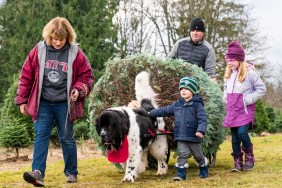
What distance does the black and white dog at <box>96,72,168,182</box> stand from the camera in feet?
20.4

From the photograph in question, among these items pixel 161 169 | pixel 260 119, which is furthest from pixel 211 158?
pixel 260 119

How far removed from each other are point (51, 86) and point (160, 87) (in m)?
1.93

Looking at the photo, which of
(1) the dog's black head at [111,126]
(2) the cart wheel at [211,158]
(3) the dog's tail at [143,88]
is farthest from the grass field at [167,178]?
(3) the dog's tail at [143,88]

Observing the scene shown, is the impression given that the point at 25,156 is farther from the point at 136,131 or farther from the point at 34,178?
the point at 34,178

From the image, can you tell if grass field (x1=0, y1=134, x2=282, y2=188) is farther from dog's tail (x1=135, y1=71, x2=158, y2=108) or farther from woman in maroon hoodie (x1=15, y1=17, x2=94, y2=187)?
dog's tail (x1=135, y1=71, x2=158, y2=108)

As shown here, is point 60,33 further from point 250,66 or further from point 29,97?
point 250,66

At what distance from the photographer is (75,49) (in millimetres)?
6438

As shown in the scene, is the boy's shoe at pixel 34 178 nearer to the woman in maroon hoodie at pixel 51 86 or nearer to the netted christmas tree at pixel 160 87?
the woman in maroon hoodie at pixel 51 86

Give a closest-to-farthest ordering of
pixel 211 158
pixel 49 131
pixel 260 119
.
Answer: pixel 49 131, pixel 211 158, pixel 260 119

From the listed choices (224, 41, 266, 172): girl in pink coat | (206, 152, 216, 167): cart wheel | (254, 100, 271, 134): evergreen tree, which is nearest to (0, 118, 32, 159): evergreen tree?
(206, 152, 216, 167): cart wheel

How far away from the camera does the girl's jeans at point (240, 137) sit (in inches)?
291

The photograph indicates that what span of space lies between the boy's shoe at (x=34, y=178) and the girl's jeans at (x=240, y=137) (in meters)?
3.08

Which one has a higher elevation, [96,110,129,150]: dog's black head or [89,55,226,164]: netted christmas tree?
[89,55,226,164]: netted christmas tree

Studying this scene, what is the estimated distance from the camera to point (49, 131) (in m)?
6.37
